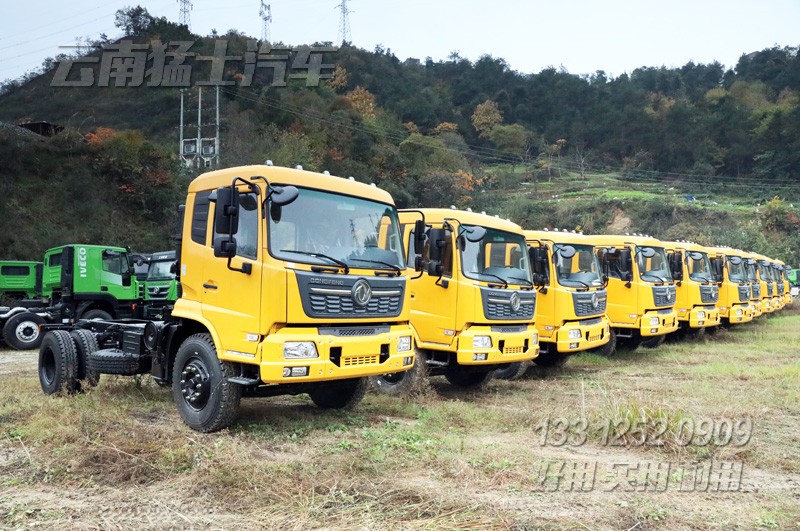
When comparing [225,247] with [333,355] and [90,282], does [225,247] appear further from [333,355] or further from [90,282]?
[90,282]

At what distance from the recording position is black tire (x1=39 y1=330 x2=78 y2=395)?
26.5 feet

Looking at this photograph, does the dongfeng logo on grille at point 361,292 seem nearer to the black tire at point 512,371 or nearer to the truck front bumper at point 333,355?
Answer: the truck front bumper at point 333,355

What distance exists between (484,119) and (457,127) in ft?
22.1

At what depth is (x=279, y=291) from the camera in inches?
→ 226

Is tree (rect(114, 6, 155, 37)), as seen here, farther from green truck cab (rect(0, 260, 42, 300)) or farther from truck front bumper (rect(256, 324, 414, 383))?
truck front bumper (rect(256, 324, 414, 383))

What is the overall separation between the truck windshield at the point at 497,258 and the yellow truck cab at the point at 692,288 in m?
6.32

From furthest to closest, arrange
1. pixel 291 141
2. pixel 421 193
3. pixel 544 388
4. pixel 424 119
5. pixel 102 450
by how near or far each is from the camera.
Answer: pixel 424 119 < pixel 421 193 < pixel 291 141 < pixel 544 388 < pixel 102 450

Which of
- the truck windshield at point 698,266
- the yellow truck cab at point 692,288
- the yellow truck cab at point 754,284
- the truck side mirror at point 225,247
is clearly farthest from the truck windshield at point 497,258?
the yellow truck cab at point 754,284

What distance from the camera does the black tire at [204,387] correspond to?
19.9 feet

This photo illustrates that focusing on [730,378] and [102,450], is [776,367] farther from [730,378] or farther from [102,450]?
[102,450]

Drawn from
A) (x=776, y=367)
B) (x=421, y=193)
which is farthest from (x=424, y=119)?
(x=776, y=367)

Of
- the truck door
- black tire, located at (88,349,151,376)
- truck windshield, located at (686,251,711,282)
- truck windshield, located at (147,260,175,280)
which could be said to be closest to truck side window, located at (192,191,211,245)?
the truck door

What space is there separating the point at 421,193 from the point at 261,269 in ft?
121

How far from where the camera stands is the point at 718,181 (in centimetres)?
6284
